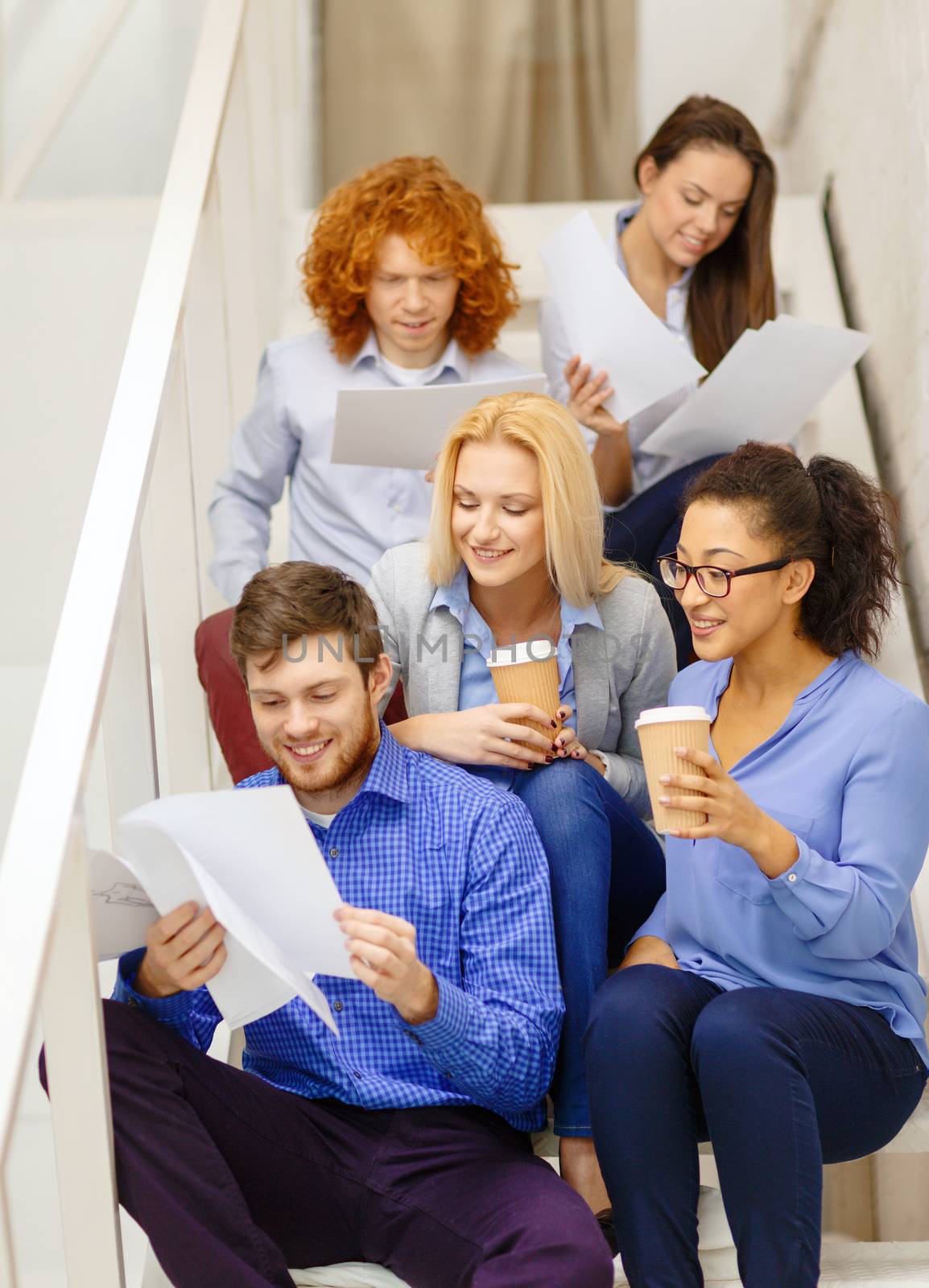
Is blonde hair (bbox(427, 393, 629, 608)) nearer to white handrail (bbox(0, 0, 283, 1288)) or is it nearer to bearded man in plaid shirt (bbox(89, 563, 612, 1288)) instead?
bearded man in plaid shirt (bbox(89, 563, 612, 1288))

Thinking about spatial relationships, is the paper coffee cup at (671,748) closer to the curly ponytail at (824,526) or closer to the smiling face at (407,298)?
the curly ponytail at (824,526)

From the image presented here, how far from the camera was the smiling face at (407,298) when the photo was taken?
2.12 metres

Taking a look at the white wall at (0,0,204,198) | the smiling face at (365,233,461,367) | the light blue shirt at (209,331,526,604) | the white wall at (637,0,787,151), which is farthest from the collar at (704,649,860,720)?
the white wall at (0,0,204,198)

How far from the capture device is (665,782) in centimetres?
130

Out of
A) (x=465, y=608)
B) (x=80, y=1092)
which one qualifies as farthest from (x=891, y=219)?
(x=80, y=1092)

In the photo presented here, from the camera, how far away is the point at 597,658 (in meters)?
1.74

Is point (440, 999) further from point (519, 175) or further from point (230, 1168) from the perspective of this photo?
point (519, 175)

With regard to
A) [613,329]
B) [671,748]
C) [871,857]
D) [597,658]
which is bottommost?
[871,857]

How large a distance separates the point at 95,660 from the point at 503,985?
50cm

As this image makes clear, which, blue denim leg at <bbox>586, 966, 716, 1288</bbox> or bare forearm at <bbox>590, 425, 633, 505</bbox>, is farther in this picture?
bare forearm at <bbox>590, 425, 633, 505</bbox>

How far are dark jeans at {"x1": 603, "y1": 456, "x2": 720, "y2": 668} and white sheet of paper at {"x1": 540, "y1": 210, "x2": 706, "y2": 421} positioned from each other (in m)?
0.11

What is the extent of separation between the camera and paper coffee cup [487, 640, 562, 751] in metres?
1.60

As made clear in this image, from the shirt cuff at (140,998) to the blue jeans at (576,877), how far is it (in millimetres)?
379

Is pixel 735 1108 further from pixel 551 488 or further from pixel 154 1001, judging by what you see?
pixel 551 488
